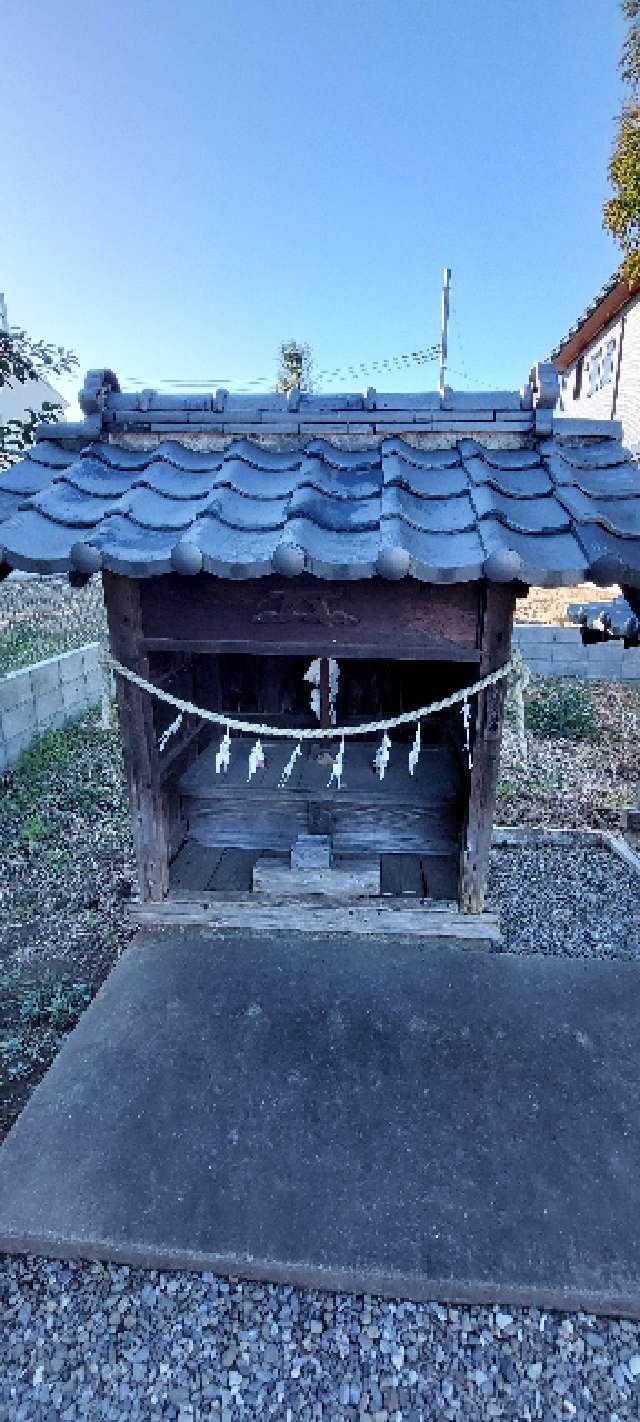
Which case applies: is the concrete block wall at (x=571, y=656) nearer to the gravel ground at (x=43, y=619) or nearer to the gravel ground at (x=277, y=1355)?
the gravel ground at (x=43, y=619)

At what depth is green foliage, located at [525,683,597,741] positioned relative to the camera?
785 centimetres

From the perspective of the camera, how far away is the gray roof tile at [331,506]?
2.17m

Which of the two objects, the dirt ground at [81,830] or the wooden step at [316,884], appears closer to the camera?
the wooden step at [316,884]

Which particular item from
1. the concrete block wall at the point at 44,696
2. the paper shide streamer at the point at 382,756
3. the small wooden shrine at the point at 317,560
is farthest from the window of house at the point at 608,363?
the paper shide streamer at the point at 382,756

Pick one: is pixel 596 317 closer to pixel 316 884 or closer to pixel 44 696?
pixel 44 696

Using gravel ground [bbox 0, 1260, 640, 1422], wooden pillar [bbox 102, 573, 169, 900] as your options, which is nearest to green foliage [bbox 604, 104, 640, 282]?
wooden pillar [bbox 102, 573, 169, 900]

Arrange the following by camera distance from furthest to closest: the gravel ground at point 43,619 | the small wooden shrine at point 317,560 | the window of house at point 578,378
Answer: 1. the window of house at point 578,378
2. the gravel ground at point 43,619
3. the small wooden shrine at point 317,560

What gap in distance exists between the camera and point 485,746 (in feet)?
10.3

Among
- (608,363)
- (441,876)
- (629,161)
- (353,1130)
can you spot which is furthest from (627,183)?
(353,1130)

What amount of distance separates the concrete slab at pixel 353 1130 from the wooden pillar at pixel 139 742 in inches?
19.9

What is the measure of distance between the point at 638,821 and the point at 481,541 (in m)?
4.61

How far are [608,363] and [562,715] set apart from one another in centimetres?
1384

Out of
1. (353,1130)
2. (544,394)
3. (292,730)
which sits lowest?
(353,1130)

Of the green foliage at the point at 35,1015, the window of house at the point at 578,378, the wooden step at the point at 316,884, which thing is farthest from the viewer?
the window of house at the point at 578,378
